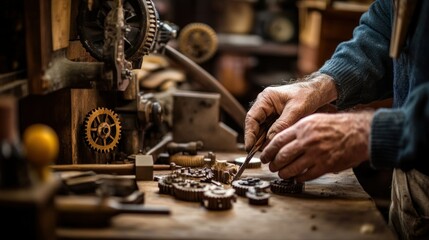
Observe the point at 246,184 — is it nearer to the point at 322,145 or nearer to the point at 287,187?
the point at 287,187

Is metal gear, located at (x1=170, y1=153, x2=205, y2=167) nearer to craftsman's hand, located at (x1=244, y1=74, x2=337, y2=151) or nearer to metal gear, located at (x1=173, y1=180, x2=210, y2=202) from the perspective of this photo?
craftsman's hand, located at (x1=244, y1=74, x2=337, y2=151)

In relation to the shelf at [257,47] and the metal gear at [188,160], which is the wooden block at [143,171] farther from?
the shelf at [257,47]

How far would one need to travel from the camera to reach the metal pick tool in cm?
218

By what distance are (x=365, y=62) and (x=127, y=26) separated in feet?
2.87

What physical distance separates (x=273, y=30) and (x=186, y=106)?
333 cm

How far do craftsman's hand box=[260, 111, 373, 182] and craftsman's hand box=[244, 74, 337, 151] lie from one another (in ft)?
0.79

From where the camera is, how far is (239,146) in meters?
2.79

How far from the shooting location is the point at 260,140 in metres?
2.24

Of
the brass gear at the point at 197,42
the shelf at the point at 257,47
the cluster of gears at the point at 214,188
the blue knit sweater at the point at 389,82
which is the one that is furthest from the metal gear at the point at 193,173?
the shelf at the point at 257,47

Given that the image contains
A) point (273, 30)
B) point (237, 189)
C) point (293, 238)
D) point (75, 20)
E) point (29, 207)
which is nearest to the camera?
point (29, 207)

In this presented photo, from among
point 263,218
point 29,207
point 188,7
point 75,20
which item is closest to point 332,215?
point 263,218

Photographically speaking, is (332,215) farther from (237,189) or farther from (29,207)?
(29,207)

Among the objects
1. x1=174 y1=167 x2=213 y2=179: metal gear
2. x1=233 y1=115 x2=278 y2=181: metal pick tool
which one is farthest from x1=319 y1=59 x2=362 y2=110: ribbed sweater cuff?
x1=174 y1=167 x2=213 y2=179: metal gear

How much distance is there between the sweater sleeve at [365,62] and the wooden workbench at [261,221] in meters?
0.49
